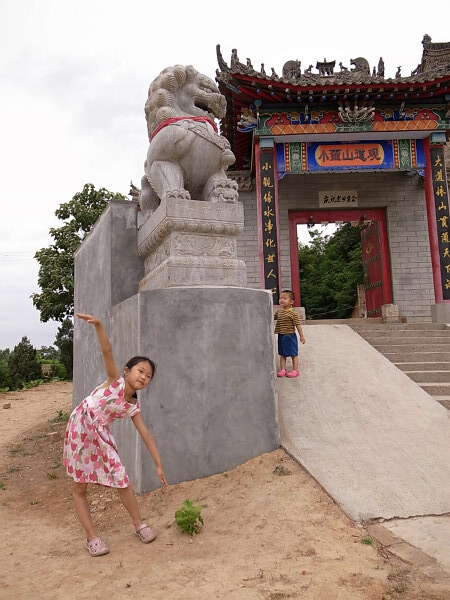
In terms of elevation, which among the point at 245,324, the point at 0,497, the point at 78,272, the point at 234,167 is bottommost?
the point at 0,497

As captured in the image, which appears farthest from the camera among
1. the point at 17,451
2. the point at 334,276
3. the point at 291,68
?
the point at 334,276

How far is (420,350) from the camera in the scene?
621 cm

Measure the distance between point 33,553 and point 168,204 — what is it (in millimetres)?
2578

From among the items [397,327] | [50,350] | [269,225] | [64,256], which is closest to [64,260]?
[64,256]

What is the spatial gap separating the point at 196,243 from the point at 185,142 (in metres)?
0.99

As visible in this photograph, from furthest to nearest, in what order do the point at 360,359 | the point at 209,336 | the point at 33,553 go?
the point at 360,359 → the point at 209,336 → the point at 33,553

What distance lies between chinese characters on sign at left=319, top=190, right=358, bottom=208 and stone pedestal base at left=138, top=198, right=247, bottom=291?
26.0 feet

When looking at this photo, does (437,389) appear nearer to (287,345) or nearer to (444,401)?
(444,401)

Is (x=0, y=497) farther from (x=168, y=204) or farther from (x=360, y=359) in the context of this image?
(x=360, y=359)

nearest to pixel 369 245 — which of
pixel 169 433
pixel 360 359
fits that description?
pixel 360 359

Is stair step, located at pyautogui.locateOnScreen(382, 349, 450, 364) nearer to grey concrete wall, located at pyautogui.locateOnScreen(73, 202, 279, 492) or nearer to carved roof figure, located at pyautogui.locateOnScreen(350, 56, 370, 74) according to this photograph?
grey concrete wall, located at pyautogui.locateOnScreen(73, 202, 279, 492)

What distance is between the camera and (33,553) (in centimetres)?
265

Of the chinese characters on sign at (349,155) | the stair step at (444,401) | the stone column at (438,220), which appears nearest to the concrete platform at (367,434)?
the stair step at (444,401)

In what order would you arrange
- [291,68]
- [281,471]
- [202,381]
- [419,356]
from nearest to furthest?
[281,471] < [202,381] < [419,356] < [291,68]
